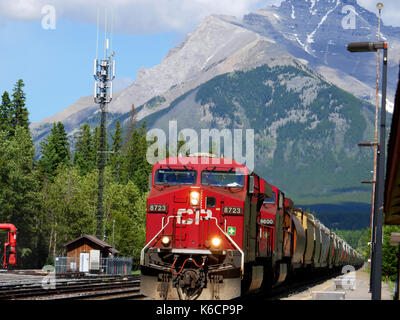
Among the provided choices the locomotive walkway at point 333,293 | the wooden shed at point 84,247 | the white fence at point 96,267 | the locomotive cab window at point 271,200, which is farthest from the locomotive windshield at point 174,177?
the wooden shed at point 84,247

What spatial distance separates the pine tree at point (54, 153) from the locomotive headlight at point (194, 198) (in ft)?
395

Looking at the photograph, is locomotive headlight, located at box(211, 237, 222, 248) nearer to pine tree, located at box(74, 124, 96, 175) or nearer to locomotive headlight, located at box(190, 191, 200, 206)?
locomotive headlight, located at box(190, 191, 200, 206)

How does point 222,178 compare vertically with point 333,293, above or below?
above

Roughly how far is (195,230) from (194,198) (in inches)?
40.6

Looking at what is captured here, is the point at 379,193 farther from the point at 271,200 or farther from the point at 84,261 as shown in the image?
the point at 84,261

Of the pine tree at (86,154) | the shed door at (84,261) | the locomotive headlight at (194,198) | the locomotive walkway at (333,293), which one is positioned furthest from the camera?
the pine tree at (86,154)

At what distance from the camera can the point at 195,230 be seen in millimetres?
22750

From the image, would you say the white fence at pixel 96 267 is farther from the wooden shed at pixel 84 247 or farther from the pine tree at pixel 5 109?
the pine tree at pixel 5 109

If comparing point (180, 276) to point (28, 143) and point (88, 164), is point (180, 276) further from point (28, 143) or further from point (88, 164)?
point (88, 164)

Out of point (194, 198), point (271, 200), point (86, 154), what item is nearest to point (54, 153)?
point (86, 154)

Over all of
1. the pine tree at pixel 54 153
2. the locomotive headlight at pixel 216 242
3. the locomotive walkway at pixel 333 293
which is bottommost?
the locomotive walkway at pixel 333 293

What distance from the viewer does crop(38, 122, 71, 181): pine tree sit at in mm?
142750

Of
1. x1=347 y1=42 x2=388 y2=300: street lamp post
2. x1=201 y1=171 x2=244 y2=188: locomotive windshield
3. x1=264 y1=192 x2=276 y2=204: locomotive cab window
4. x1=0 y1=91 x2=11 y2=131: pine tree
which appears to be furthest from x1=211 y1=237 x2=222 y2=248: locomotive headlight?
x1=0 y1=91 x2=11 y2=131: pine tree

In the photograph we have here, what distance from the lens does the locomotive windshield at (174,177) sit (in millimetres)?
23609
